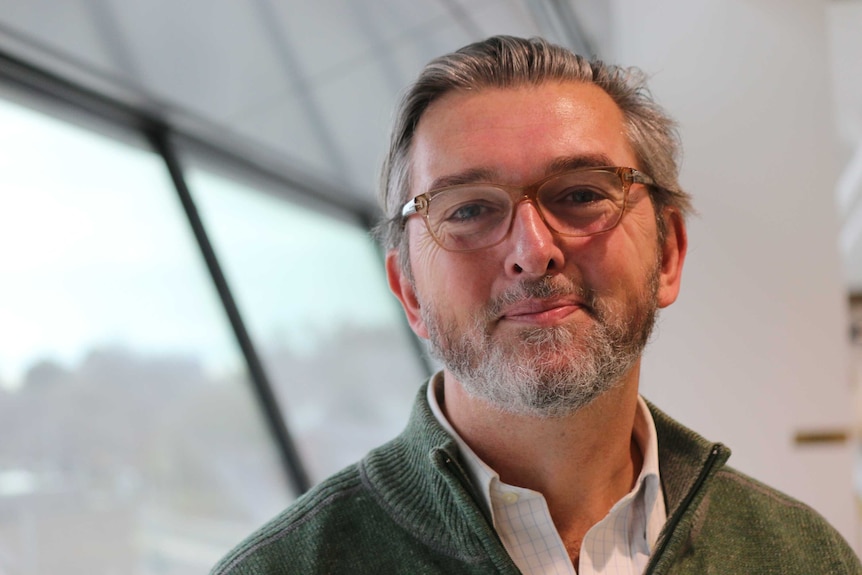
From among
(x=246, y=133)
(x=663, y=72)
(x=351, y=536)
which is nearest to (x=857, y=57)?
(x=663, y=72)

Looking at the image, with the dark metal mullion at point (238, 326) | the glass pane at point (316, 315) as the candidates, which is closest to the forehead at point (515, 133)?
the dark metal mullion at point (238, 326)

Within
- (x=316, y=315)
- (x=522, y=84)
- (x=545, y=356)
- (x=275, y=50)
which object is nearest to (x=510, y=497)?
(x=545, y=356)

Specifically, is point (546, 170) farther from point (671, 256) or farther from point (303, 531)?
point (303, 531)

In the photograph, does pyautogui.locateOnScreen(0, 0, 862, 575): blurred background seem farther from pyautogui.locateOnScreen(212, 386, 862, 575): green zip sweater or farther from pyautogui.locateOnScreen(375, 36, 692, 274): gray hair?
pyautogui.locateOnScreen(212, 386, 862, 575): green zip sweater

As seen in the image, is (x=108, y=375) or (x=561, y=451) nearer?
(x=561, y=451)

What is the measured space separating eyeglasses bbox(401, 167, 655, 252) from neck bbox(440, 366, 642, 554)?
245 mm

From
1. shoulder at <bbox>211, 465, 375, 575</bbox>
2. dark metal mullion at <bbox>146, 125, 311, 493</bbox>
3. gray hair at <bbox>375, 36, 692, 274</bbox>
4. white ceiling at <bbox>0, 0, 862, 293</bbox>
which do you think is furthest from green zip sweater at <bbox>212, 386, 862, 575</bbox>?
dark metal mullion at <bbox>146, 125, 311, 493</bbox>

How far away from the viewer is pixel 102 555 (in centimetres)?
255

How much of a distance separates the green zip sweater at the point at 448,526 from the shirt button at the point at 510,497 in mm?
62

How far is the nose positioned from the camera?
1091mm

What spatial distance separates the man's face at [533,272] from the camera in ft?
3.62

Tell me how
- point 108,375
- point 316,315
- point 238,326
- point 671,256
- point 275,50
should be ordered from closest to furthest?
point 671,256
point 275,50
point 108,375
point 238,326
point 316,315

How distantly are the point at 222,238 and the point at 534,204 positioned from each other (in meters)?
2.49

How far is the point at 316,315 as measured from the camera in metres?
4.07
